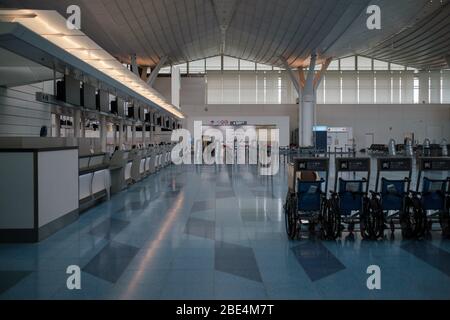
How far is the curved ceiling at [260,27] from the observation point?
17.2 metres

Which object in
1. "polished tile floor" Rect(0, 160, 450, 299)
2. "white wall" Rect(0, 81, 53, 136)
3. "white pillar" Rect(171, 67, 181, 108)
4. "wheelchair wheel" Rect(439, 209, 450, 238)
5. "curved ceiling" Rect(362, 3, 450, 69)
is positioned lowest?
"polished tile floor" Rect(0, 160, 450, 299)

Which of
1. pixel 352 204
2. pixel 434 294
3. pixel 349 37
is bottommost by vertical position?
pixel 434 294

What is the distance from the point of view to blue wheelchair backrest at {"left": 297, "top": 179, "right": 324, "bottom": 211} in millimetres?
5344

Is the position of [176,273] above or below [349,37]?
below

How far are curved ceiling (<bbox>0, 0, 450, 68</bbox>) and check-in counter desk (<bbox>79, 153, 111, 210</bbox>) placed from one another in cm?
743

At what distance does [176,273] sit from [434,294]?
7.48 ft

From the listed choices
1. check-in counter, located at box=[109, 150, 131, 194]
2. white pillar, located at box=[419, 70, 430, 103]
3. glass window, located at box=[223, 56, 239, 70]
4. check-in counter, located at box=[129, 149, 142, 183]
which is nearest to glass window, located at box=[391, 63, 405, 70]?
white pillar, located at box=[419, 70, 430, 103]

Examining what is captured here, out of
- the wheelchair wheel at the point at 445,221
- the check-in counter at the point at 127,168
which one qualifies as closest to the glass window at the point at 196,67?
the check-in counter at the point at 127,168

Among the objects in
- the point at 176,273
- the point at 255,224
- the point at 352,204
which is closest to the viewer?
the point at 176,273

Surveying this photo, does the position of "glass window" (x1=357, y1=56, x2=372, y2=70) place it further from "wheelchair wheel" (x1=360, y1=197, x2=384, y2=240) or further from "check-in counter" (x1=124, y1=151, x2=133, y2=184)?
"wheelchair wheel" (x1=360, y1=197, x2=384, y2=240)

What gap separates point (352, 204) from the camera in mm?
5422

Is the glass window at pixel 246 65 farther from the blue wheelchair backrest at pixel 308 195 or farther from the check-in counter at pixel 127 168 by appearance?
the blue wheelchair backrest at pixel 308 195
